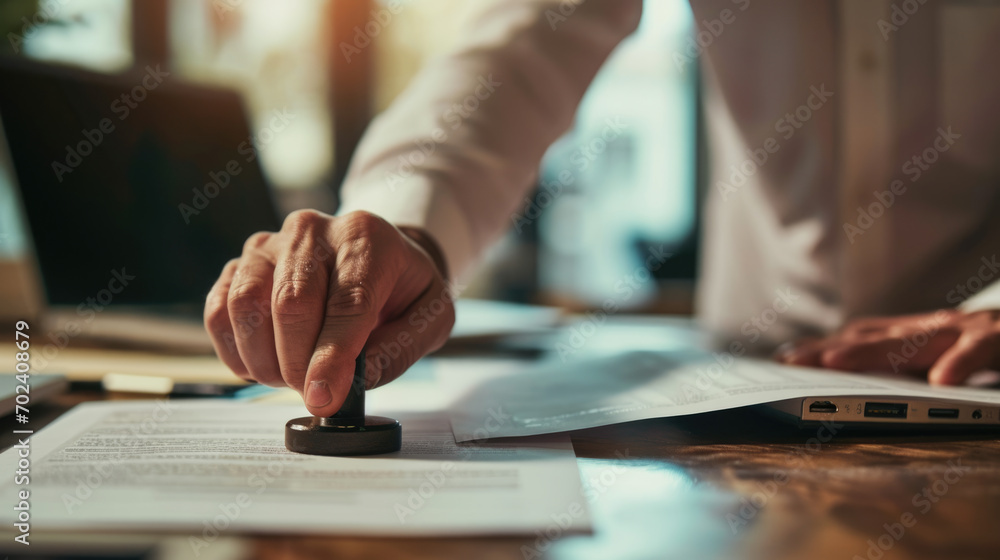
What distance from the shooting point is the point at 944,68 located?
1.19m

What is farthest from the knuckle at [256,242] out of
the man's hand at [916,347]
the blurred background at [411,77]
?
the blurred background at [411,77]

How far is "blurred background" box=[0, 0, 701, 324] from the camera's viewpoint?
12.2 feet

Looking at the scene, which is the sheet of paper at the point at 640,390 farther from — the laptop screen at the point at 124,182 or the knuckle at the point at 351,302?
the laptop screen at the point at 124,182

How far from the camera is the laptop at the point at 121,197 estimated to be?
108 cm

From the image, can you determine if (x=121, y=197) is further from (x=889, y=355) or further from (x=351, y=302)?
(x=889, y=355)

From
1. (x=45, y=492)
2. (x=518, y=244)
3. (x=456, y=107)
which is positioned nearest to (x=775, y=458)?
(x=45, y=492)

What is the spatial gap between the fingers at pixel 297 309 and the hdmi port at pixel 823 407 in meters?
0.39

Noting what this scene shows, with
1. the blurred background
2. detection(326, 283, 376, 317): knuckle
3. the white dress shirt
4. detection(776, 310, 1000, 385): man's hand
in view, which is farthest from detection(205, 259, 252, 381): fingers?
the blurred background

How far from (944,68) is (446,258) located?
0.92m

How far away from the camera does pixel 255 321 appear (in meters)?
0.57

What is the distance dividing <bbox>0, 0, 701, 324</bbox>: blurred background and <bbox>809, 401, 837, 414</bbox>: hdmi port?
1912mm

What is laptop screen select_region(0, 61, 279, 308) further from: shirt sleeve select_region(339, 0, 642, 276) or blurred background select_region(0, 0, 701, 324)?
blurred background select_region(0, 0, 701, 324)

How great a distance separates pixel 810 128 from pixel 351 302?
3.36 ft

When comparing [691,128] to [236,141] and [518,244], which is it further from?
[236,141]
